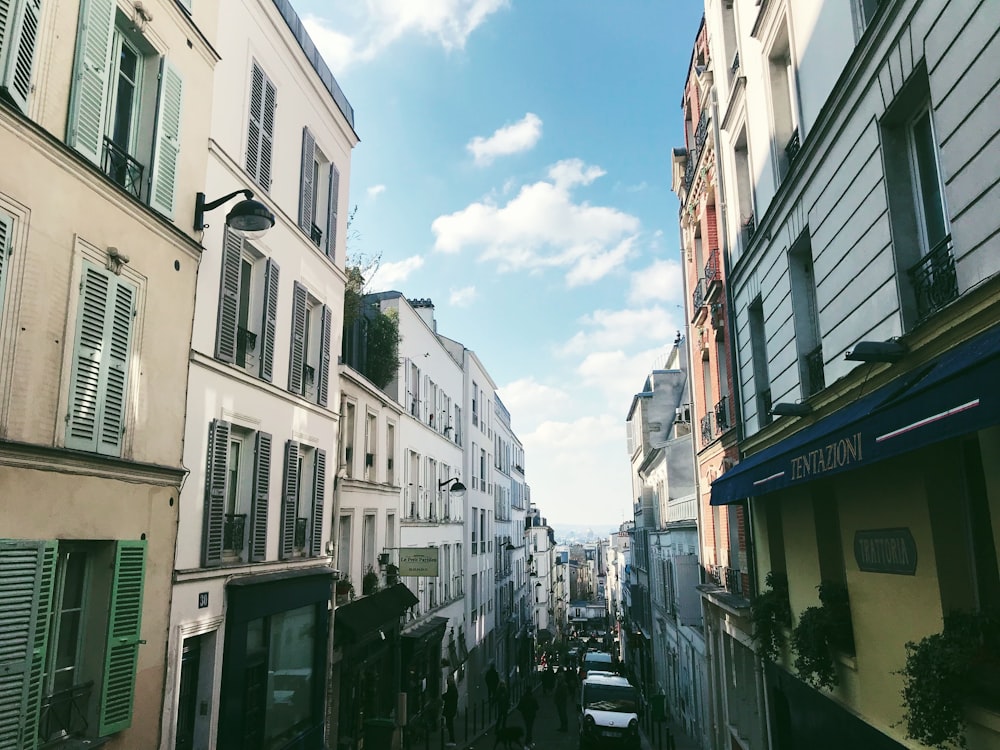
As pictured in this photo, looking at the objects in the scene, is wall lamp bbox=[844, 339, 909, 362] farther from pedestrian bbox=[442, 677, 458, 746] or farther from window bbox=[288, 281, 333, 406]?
pedestrian bbox=[442, 677, 458, 746]

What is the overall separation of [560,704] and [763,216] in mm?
19235

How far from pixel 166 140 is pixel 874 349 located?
28.2 feet

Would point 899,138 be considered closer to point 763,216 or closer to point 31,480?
point 763,216

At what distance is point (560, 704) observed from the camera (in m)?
25.0

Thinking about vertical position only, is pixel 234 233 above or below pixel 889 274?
above

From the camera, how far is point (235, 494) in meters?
11.5

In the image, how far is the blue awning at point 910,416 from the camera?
14.2ft

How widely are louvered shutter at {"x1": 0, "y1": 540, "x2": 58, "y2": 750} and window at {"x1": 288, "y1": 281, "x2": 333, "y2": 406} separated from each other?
658 centimetres

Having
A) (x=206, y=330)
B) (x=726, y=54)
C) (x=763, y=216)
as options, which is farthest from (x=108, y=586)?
(x=726, y=54)

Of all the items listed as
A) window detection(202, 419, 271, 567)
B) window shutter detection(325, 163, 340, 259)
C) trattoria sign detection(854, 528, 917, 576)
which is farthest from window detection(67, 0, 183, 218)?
trattoria sign detection(854, 528, 917, 576)

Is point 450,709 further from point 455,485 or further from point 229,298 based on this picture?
point 229,298

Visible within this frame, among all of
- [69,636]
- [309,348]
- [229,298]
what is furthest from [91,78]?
[309,348]

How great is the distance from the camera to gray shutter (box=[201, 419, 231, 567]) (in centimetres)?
1027

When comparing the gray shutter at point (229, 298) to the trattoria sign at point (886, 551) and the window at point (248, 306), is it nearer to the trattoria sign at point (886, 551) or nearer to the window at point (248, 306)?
the window at point (248, 306)
